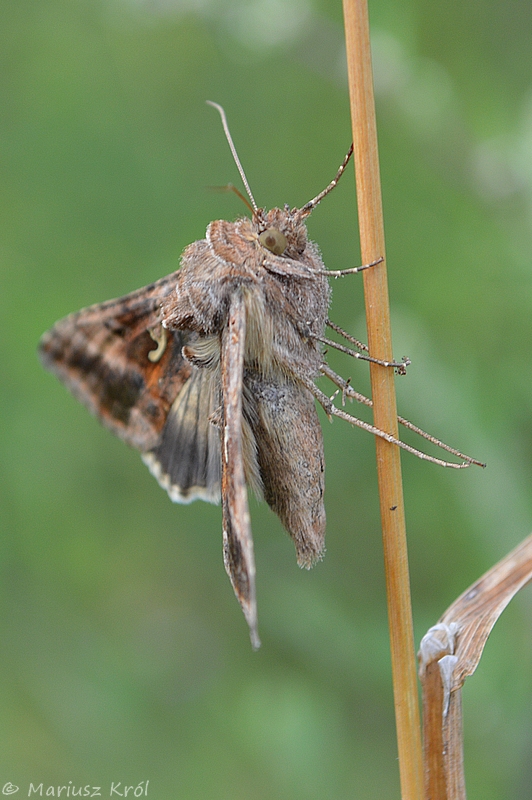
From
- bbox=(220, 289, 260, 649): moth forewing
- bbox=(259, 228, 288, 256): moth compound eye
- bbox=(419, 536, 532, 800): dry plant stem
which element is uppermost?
bbox=(259, 228, 288, 256): moth compound eye

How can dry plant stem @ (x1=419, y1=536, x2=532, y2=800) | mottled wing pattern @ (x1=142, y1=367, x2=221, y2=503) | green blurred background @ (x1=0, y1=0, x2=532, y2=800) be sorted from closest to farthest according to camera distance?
dry plant stem @ (x1=419, y1=536, x2=532, y2=800)
green blurred background @ (x1=0, y1=0, x2=532, y2=800)
mottled wing pattern @ (x1=142, y1=367, x2=221, y2=503)

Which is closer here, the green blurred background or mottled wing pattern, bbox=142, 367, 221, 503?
the green blurred background

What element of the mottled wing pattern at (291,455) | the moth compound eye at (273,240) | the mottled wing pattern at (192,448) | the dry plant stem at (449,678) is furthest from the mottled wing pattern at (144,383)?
the dry plant stem at (449,678)

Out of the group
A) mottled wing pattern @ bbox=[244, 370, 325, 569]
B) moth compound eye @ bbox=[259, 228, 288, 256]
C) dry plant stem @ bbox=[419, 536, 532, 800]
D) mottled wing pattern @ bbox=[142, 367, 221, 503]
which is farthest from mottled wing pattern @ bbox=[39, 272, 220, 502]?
dry plant stem @ bbox=[419, 536, 532, 800]

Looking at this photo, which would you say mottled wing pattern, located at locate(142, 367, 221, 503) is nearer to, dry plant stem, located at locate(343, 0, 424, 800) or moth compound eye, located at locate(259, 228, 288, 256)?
moth compound eye, located at locate(259, 228, 288, 256)

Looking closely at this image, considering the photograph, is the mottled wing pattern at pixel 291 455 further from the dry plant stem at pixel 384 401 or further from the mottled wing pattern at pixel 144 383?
Answer: the dry plant stem at pixel 384 401

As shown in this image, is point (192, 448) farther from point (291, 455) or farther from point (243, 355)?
point (243, 355)

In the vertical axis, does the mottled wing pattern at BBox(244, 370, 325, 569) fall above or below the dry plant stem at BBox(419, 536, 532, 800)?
above
